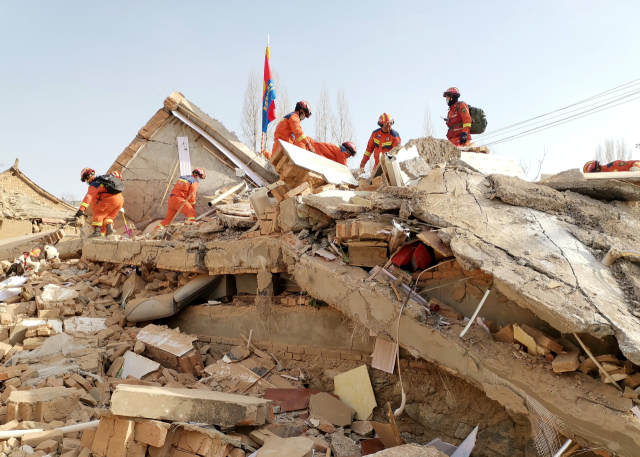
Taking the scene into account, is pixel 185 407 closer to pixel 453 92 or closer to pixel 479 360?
pixel 479 360

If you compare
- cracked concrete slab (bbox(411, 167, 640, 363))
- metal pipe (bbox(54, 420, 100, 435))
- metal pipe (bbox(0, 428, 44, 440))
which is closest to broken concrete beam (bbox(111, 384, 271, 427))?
metal pipe (bbox(54, 420, 100, 435))

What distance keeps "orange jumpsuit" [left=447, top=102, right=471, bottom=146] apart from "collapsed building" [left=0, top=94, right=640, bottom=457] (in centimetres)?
223

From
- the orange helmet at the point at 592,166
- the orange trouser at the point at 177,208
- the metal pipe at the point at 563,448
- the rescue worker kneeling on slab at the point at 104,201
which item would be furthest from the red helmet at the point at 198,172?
the metal pipe at the point at 563,448

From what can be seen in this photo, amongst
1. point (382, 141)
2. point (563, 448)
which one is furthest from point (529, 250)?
point (382, 141)

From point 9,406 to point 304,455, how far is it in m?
2.75

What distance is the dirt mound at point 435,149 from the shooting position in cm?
639

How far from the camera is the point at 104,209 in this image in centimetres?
831

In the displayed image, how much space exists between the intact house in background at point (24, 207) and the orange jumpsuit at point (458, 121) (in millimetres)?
11954

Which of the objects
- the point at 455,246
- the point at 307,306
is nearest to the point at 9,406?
the point at 307,306

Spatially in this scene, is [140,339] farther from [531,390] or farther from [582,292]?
[582,292]

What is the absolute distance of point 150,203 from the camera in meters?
10.8

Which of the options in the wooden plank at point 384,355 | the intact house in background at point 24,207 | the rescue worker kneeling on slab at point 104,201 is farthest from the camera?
the intact house in background at point 24,207

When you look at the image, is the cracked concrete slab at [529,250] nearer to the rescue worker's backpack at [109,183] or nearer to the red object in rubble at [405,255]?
the red object in rubble at [405,255]

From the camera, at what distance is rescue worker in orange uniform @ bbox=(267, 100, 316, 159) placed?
849cm
